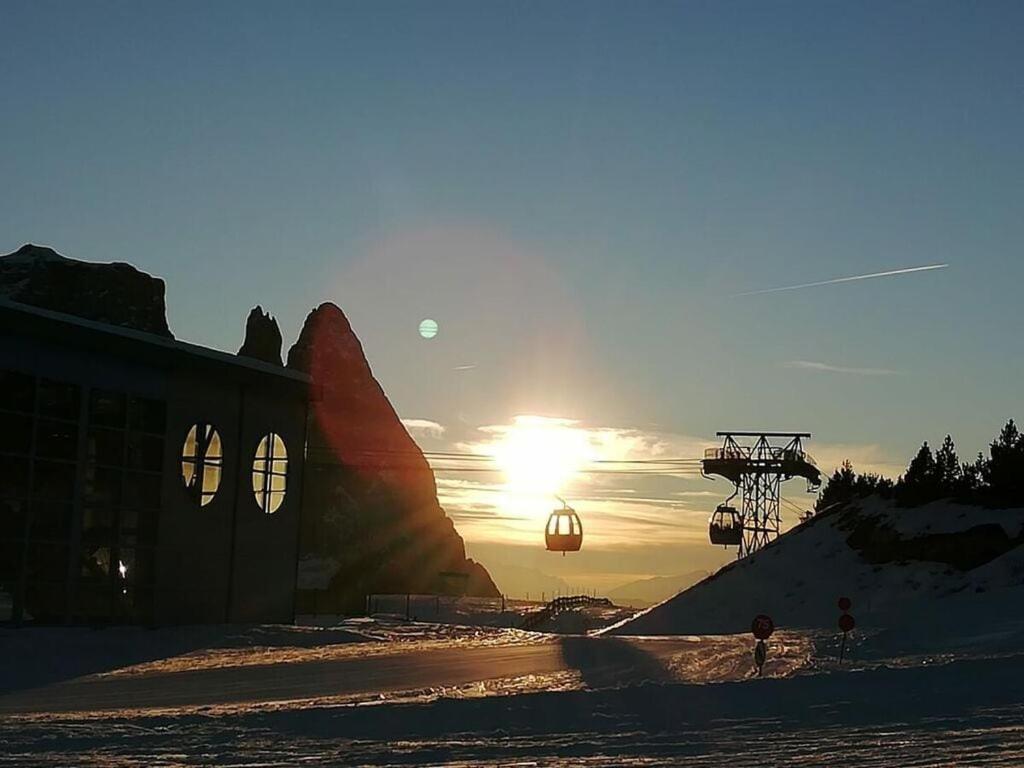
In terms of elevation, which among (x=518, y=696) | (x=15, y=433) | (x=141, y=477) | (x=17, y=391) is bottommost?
(x=518, y=696)

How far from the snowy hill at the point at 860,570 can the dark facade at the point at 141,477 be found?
14.4 metres

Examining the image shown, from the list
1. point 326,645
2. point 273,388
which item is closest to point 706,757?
point 326,645

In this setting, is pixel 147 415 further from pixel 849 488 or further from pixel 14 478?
pixel 849 488

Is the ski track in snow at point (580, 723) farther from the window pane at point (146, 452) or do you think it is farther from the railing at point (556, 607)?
the railing at point (556, 607)

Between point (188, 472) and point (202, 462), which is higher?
point (202, 462)

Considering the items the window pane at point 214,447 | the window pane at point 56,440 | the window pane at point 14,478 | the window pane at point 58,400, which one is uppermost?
the window pane at point 58,400

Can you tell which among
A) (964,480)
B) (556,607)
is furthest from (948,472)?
(556,607)

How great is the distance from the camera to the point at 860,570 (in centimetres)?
4756

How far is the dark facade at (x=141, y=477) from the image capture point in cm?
3253

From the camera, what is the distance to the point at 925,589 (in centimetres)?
4362

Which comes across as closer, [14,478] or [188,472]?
[14,478]

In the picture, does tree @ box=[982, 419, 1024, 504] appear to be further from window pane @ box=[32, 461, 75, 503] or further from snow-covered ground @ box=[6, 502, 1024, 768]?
window pane @ box=[32, 461, 75, 503]

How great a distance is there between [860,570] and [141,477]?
27.1 meters

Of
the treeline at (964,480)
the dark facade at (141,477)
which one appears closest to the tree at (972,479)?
the treeline at (964,480)
